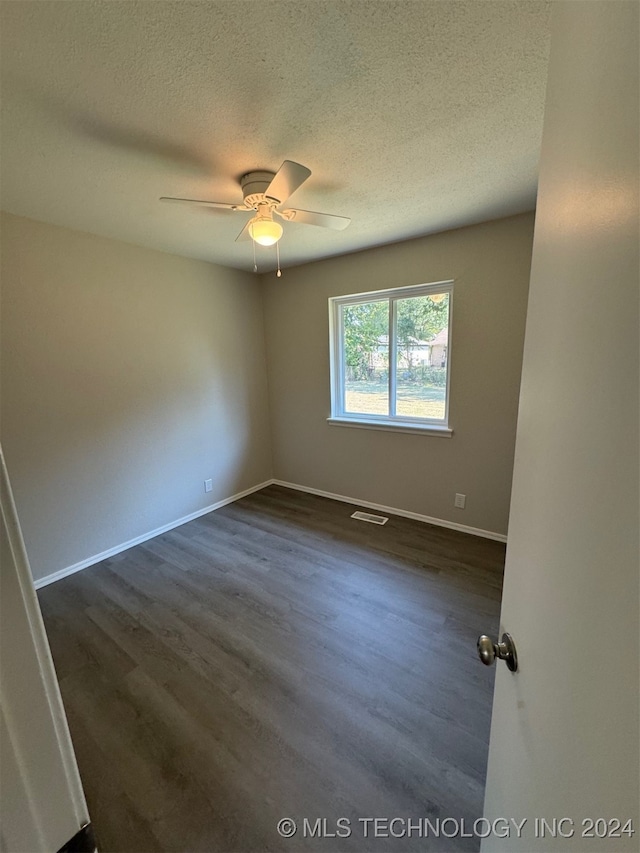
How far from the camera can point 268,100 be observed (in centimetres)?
128

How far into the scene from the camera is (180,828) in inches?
45.3

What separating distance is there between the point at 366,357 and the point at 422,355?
573mm

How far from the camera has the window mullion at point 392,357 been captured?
3135mm

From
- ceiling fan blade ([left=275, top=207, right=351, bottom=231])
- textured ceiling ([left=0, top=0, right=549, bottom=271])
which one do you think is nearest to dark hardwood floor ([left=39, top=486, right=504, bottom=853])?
ceiling fan blade ([left=275, top=207, right=351, bottom=231])

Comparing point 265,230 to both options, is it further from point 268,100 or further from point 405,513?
point 405,513

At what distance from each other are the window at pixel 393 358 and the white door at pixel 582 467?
236cm

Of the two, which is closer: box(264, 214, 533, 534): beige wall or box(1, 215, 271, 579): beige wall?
box(1, 215, 271, 579): beige wall

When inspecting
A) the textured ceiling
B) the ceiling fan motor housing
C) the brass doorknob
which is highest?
the textured ceiling

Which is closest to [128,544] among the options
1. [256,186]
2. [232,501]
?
[232,501]

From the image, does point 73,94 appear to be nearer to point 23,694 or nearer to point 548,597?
point 23,694

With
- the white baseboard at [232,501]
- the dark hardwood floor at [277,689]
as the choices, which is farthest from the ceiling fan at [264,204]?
the white baseboard at [232,501]

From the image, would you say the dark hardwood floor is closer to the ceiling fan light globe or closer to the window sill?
the window sill

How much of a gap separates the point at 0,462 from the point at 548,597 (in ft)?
2.62

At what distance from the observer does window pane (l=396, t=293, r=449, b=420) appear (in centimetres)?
292
